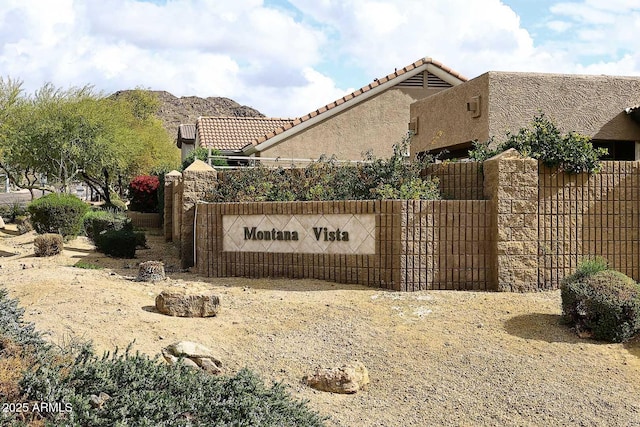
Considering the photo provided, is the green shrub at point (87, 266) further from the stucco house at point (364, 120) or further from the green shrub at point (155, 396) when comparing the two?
the stucco house at point (364, 120)

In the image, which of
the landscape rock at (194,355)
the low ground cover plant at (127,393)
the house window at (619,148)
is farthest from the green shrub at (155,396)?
the house window at (619,148)

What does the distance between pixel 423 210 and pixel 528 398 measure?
423 cm

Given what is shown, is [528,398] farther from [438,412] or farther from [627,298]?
[627,298]

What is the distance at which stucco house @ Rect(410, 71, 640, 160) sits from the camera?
1650cm

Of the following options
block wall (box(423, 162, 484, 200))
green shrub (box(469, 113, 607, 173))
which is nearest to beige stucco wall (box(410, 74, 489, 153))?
block wall (box(423, 162, 484, 200))

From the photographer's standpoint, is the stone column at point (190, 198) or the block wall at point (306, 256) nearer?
the block wall at point (306, 256)

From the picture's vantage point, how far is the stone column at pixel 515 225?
36.9 ft

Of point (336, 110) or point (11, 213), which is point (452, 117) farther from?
point (11, 213)

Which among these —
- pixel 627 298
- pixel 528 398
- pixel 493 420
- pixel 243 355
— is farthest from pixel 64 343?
pixel 627 298

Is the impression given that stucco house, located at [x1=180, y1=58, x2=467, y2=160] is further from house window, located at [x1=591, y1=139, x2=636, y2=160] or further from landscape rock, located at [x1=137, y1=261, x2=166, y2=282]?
landscape rock, located at [x1=137, y1=261, x2=166, y2=282]

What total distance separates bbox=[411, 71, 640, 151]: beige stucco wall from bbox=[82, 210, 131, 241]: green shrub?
956 centimetres

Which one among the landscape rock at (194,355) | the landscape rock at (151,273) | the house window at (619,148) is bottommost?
the landscape rock at (194,355)

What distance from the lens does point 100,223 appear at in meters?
20.1

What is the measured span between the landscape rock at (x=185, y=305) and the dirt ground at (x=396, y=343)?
17 cm
